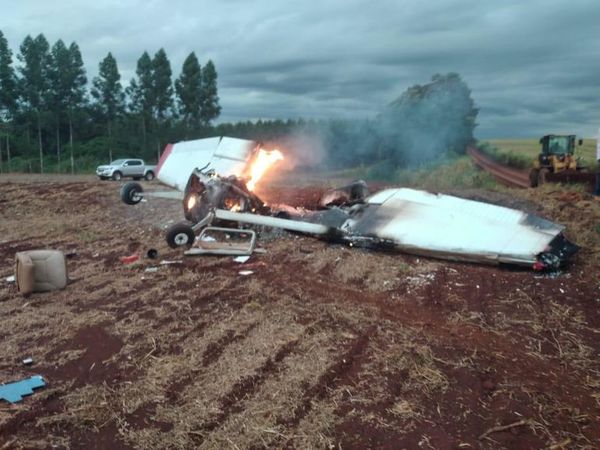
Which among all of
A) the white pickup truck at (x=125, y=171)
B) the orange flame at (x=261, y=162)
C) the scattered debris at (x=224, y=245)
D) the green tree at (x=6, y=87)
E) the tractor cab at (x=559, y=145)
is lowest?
the scattered debris at (x=224, y=245)

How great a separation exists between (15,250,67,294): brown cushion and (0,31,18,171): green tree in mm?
47354

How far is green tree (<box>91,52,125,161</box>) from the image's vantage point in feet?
177

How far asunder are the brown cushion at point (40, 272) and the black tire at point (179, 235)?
2205 millimetres

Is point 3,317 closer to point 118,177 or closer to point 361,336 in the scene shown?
point 361,336

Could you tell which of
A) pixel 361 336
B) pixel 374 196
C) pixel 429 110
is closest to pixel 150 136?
pixel 429 110

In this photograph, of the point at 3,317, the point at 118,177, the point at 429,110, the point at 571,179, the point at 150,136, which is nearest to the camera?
the point at 3,317

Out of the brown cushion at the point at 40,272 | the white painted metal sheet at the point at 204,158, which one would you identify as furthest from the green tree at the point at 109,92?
the brown cushion at the point at 40,272

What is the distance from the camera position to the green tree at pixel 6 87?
48.2 metres

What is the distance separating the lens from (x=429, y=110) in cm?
2308

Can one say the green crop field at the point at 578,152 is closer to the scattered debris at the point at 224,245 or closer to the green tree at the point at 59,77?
the scattered debris at the point at 224,245

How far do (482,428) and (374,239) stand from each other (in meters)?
4.75

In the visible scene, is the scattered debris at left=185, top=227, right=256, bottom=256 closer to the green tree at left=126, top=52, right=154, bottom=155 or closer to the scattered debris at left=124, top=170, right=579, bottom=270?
the scattered debris at left=124, top=170, right=579, bottom=270

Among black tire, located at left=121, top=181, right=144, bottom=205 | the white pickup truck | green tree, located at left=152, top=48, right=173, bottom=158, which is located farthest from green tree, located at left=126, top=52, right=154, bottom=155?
black tire, located at left=121, top=181, right=144, bottom=205

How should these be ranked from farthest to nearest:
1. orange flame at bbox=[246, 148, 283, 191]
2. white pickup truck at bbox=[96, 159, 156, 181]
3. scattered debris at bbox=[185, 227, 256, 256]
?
1. white pickup truck at bbox=[96, 159, 156, 181]
2. orange flame at bbox=[246, 148, 283, 191]
3. scattered debris at bbox=[185, 227, 256, 256]
